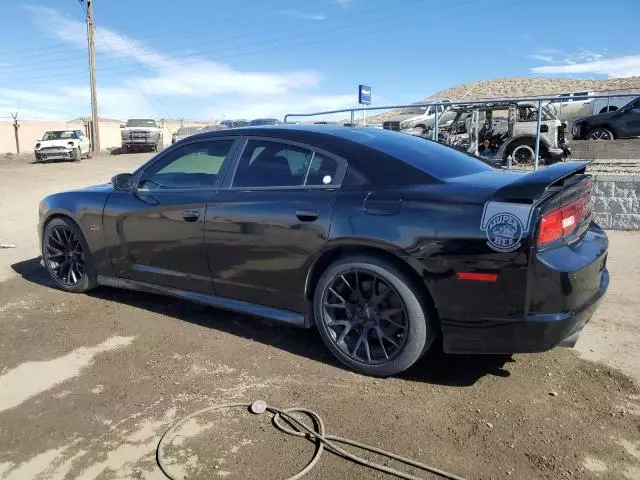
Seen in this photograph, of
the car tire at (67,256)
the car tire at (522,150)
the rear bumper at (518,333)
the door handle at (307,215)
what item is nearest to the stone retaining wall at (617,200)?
the car tire at (522,150)

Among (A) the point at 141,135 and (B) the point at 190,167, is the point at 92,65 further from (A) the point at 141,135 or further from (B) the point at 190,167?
(B) the point at 190,167

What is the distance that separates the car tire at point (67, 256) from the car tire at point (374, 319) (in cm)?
261

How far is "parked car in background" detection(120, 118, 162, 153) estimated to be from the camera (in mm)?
31000

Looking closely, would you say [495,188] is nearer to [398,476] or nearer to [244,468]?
[398,476]

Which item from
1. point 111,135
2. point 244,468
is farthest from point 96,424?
point 111,135

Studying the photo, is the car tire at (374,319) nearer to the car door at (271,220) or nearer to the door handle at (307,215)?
the car door at (271,220)

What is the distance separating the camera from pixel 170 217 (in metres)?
4.35

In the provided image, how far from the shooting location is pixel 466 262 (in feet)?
10.0

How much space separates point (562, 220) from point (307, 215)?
154 centimetres

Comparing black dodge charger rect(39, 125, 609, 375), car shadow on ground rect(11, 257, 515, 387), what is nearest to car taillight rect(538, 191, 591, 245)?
black dodge charger rect(39, 125, 609, 375)

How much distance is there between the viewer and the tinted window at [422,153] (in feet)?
11.8

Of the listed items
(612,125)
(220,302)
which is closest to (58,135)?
(612,125)

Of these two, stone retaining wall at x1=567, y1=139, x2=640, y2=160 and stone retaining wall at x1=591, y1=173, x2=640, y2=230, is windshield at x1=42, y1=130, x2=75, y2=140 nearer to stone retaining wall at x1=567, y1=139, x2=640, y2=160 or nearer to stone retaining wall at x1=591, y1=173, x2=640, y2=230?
stone retaining wall at x1=567, y1=139, x2=640, y2=160

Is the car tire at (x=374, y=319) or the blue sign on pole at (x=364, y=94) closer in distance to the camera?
the car tire at (x=374, y=319)
